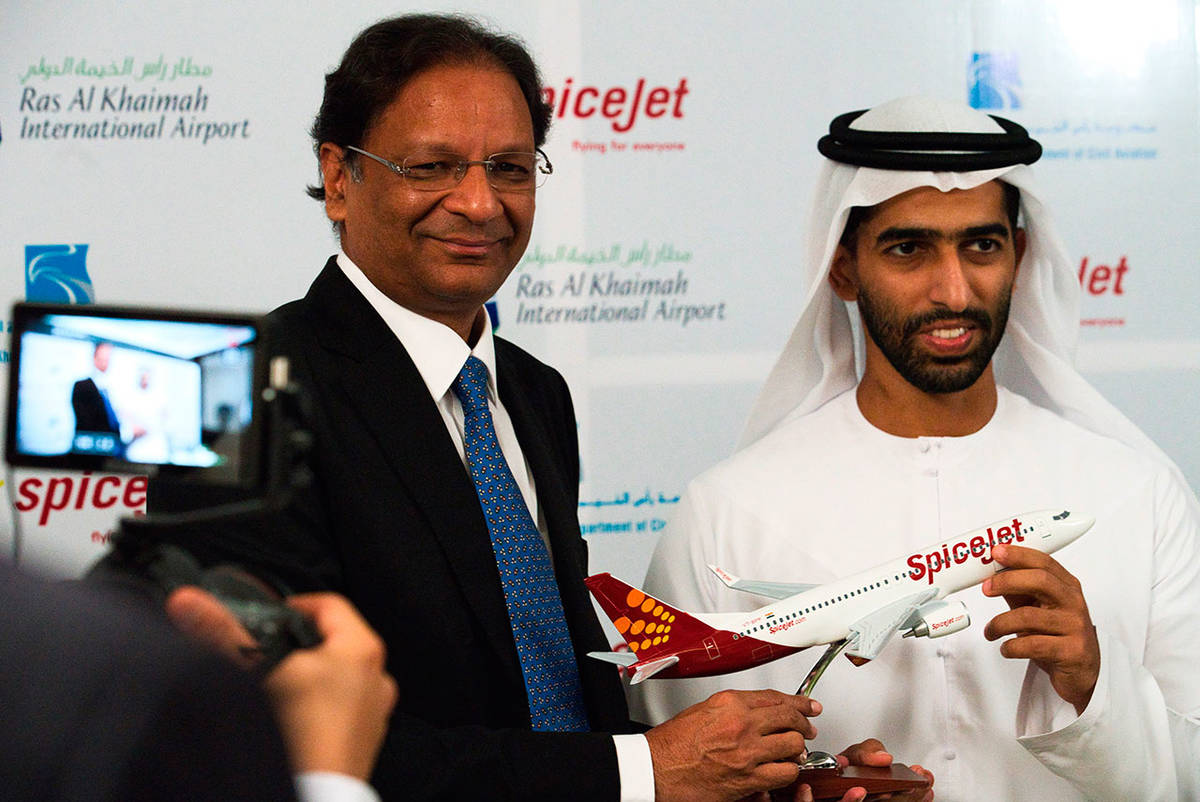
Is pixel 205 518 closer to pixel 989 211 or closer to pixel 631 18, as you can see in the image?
pixel 989 211

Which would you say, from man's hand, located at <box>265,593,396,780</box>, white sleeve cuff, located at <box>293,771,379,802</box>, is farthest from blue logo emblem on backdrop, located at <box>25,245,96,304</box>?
white sleeve cuff, located at <box>293,771,379,802</box>

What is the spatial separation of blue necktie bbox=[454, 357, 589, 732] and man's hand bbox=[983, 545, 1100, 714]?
2.78ft

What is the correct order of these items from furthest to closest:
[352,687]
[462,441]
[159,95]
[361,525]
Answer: [159,95]
[462,441]
[361,525]
[352,687]

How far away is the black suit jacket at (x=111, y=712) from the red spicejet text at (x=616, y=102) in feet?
11.5

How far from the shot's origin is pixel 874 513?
3150 mm

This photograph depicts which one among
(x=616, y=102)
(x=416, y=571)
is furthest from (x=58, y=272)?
(x=416, y=571)

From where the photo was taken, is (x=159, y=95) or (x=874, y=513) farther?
(x=159, y=95)

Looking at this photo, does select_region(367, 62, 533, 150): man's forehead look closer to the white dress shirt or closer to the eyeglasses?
the eyeglasses

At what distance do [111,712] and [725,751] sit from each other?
6.10 ft

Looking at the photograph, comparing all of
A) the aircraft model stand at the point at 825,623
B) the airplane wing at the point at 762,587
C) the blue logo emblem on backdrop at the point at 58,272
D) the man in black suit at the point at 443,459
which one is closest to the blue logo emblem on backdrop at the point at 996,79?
the man in black suit at the point at 443,459

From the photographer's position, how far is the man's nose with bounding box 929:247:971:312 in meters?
3.00

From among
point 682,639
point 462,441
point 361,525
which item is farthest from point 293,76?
point 682,639

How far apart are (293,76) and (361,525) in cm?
209

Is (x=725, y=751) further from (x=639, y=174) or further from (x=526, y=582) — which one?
(x=639, y=174)
